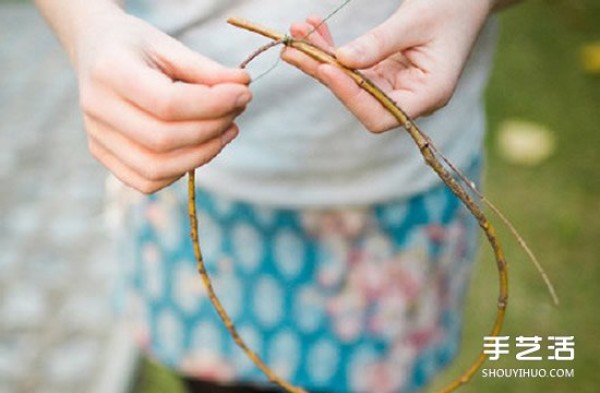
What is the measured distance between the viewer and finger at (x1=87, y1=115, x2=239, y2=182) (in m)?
0.75

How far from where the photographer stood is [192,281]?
3.83 feet

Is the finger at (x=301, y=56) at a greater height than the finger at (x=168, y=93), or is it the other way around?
the finger at (x=301, y=56)

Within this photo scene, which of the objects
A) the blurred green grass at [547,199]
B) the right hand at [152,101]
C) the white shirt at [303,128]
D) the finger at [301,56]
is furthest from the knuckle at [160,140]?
the blurred green grass at [547,199]

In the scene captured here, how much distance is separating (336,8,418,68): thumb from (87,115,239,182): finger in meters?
0.11

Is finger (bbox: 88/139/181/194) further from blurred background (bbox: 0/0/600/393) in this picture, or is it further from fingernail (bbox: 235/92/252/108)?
blurred background (bbox: 0/0/600/393)

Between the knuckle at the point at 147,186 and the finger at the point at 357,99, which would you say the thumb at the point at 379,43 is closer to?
Result: the finger at the point at 357,99

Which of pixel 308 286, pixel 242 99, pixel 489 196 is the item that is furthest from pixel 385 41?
pixel 489 196

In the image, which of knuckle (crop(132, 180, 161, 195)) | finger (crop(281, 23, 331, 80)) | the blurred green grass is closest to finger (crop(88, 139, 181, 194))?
knuckle (crop(132, 180, 161, 195))

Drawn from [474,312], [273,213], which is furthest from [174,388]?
[273,213]

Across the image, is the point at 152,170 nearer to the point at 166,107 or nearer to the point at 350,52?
the point at 166,107

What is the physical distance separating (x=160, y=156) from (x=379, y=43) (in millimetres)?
185

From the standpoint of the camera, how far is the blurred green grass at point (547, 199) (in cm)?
192

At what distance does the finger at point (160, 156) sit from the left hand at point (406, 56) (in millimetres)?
91

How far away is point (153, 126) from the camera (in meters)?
0.74
